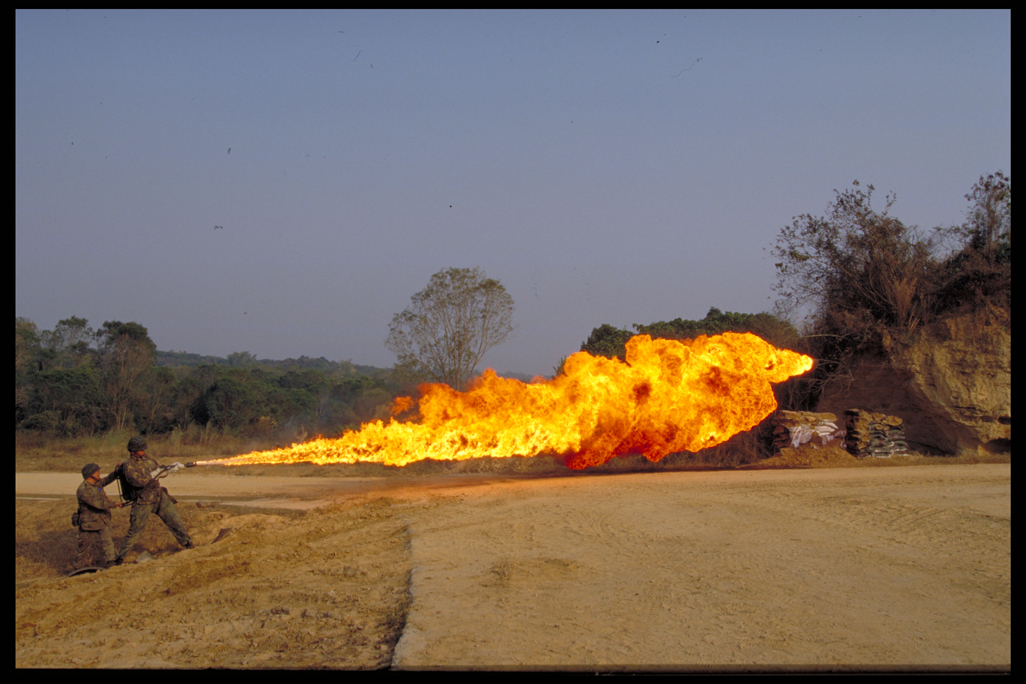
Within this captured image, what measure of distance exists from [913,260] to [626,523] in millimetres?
14688

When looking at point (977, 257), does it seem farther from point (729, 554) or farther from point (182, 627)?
point (182, 627)

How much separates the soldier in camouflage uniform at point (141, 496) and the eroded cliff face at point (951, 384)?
17.7 meters

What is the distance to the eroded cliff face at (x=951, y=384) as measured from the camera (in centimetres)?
1645

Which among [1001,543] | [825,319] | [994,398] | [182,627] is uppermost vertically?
[825,319]

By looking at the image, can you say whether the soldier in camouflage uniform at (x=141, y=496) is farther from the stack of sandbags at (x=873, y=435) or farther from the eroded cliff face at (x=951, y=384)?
the eroded cliff face at (x=951, y=384)

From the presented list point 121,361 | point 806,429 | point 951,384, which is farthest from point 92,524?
point 121,361

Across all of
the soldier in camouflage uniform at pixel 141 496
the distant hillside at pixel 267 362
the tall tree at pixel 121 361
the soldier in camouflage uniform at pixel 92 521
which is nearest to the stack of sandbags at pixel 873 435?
the soldier in camouflage uniform at pixel 141 496

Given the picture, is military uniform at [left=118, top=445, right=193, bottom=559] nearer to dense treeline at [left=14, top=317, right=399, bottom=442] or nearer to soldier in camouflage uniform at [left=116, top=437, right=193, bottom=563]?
soldier in camouflage uniform at [left=116, top=437, right=193, bottom=563]

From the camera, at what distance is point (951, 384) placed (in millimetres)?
16828

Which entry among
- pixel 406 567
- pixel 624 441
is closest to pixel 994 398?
pixel 624 441

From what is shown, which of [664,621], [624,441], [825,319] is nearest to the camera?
[664,621]

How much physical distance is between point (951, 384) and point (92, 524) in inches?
771

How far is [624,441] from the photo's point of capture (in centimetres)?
1436

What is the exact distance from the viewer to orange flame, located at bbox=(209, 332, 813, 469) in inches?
545
